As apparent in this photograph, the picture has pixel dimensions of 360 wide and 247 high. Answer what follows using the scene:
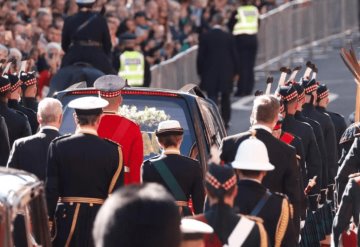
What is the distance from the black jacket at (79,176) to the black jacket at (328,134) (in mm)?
5432

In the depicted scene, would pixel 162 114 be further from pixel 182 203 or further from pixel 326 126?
pixel 326 126

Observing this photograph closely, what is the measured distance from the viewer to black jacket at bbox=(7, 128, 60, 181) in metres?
11.3

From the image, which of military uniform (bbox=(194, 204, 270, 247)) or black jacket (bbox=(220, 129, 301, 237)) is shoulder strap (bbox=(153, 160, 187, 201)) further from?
military uniform (bbox=(194, 204, 270, 247))

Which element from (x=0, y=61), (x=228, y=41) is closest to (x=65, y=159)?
(x=0, y=61)

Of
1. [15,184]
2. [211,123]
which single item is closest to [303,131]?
[211,123]

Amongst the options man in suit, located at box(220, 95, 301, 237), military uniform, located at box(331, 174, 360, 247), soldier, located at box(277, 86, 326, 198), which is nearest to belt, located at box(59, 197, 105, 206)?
man in suit, located at box(220, 95, 301, 237)

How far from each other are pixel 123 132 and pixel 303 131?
3.18 meters

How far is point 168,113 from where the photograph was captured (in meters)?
12.8

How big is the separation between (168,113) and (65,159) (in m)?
2.48

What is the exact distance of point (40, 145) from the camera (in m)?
11.4

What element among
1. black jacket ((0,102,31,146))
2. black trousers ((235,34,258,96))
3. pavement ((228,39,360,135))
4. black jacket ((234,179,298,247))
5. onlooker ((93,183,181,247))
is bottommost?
pavement ((228,39,360,135))

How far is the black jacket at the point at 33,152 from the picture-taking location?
11.3 meters

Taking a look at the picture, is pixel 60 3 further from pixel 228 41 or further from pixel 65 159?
pixel 65 159

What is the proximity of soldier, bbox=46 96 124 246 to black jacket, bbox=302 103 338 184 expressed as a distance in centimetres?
543
